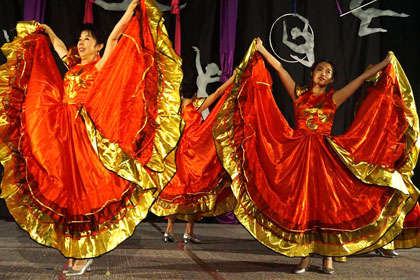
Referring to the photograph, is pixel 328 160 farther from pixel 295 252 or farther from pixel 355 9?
pixel 355 9

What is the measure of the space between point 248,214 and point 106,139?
3.14 feet

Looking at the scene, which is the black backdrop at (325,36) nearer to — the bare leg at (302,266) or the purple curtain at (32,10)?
the purple curtain at (32,10)

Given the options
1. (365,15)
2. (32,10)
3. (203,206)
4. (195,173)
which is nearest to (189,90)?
(195,173)

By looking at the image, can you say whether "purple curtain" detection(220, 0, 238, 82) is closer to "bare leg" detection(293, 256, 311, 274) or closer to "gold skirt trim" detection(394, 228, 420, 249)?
Answer: "gold skirt trim" detection(394, 228, 420, 249)

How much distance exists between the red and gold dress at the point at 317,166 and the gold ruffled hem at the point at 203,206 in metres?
0.90

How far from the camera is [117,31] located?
8.56 ft

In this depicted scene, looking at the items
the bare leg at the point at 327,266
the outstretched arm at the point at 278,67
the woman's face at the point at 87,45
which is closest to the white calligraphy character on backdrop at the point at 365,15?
the outstretched arm at the point at 278,67

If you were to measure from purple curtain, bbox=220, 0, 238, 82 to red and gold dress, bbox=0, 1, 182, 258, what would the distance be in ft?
9.45

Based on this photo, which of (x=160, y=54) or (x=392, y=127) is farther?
(x=392, y=127)

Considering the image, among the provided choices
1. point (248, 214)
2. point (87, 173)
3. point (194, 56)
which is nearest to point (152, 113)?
point (87, 173)

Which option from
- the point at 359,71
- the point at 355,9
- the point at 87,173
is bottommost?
the point at 87,173

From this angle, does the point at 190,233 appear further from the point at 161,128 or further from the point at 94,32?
the point at 94,32

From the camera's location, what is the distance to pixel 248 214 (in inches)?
112

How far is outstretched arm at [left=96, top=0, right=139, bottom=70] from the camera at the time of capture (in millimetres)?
2551
